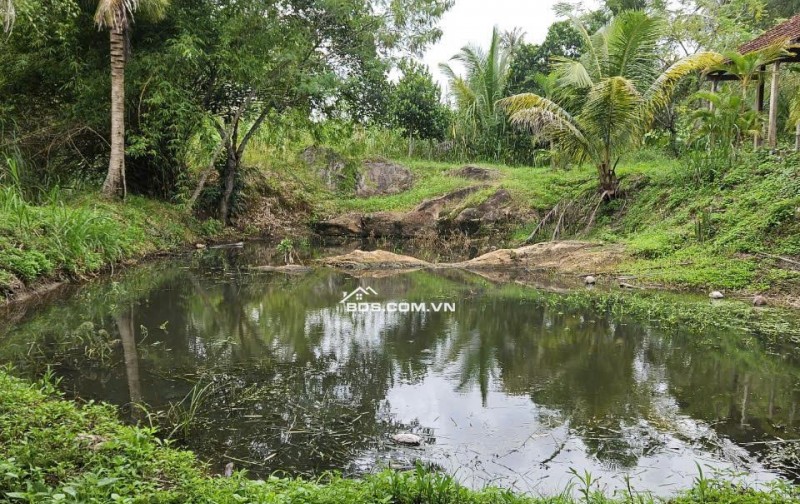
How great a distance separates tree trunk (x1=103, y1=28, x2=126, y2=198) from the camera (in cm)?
1148

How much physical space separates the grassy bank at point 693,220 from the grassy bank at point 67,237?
8926 mm

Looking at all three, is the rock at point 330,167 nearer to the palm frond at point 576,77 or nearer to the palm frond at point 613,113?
the palm frond at point 576,77

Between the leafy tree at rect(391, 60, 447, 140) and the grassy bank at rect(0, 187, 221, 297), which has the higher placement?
the leafy tree at rect(391, 60, 447, 140)

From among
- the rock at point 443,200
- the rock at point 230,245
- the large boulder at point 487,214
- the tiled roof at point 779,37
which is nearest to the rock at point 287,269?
the rock at point 230,245

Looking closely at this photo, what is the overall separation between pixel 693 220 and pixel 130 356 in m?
10.0

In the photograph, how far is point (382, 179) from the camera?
20797 millimetres

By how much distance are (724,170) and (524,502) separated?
10948 millimetres

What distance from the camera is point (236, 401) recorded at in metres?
4.47

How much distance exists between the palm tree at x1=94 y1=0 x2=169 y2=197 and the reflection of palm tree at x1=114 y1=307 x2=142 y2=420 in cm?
577

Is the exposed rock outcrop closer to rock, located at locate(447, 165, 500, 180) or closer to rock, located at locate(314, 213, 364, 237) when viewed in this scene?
rock, located at locate(314, 213, 364, 237)

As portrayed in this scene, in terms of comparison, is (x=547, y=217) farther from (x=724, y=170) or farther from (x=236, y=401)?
(x=236, y=401)

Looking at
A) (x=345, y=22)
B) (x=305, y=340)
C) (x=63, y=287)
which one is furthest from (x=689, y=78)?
(x=63, y=287)

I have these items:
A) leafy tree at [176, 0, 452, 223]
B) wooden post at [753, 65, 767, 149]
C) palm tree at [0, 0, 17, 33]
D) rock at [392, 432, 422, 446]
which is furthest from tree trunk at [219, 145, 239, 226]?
rock at [392, 432, 422, 446]

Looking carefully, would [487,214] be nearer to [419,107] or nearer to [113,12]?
[419,107]
